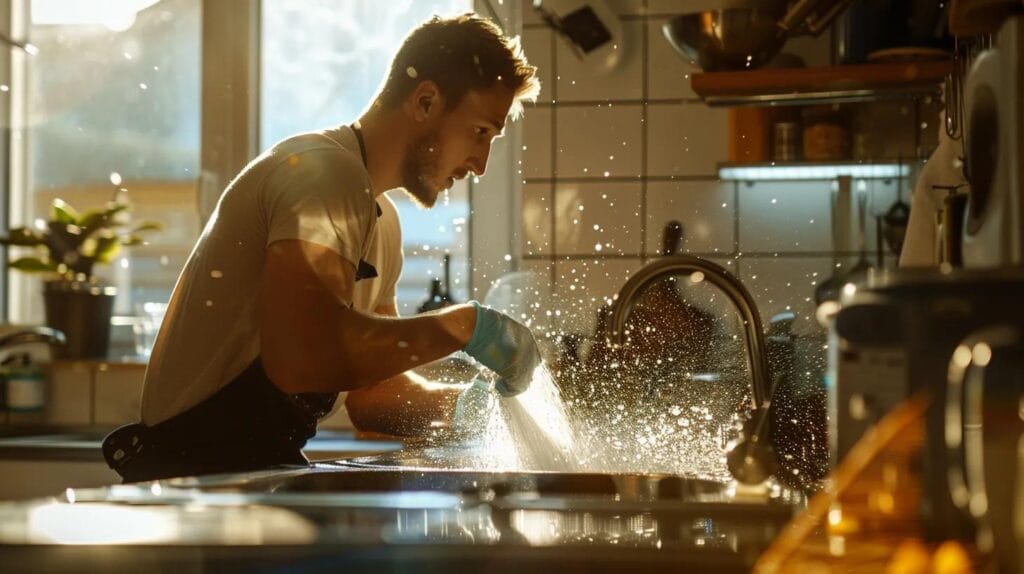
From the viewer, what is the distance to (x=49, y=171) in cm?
213

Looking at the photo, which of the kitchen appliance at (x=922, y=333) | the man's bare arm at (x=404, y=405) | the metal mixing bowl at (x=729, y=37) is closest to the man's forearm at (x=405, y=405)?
the man's bare arm at (x=404, y=405)

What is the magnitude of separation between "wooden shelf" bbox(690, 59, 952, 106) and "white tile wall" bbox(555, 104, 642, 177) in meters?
0.19

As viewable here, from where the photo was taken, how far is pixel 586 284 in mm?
1771

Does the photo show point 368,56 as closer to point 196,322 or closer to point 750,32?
point 750,32

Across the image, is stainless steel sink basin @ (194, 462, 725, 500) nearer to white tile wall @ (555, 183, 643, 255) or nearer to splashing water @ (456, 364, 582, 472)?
splashing water @ (456, 364, 582, 472)

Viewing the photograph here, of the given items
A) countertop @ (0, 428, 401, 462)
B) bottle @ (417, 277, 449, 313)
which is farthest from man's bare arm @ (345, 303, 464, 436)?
Result: bottle @ (417, 277, 449, 313)

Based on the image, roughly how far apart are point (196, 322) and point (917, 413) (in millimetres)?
784

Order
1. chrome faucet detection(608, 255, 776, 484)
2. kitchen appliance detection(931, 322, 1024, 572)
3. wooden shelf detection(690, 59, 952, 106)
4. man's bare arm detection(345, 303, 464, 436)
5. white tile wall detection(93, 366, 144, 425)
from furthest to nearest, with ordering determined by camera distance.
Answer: white tile wall detection(93, 366, 144, 425) < wooden shelf detection(690, 59, 952, 106) < man's bare arm detection(345, 303, 464, 436) < chrome faucet detection(608, 255, 776, 484) < kitchen appliance detection(931, 322, 1024, 572)

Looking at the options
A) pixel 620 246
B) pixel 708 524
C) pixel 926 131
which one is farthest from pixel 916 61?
pixel 708 524

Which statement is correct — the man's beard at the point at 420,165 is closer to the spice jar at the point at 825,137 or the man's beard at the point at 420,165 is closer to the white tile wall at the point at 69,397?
the spice jar at the point at 825,137

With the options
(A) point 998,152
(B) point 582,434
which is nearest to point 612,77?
(B) point 582,434

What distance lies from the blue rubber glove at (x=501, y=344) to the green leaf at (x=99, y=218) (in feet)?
3.76

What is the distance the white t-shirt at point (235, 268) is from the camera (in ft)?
3.23

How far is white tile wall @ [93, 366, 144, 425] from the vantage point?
1.88 meters
